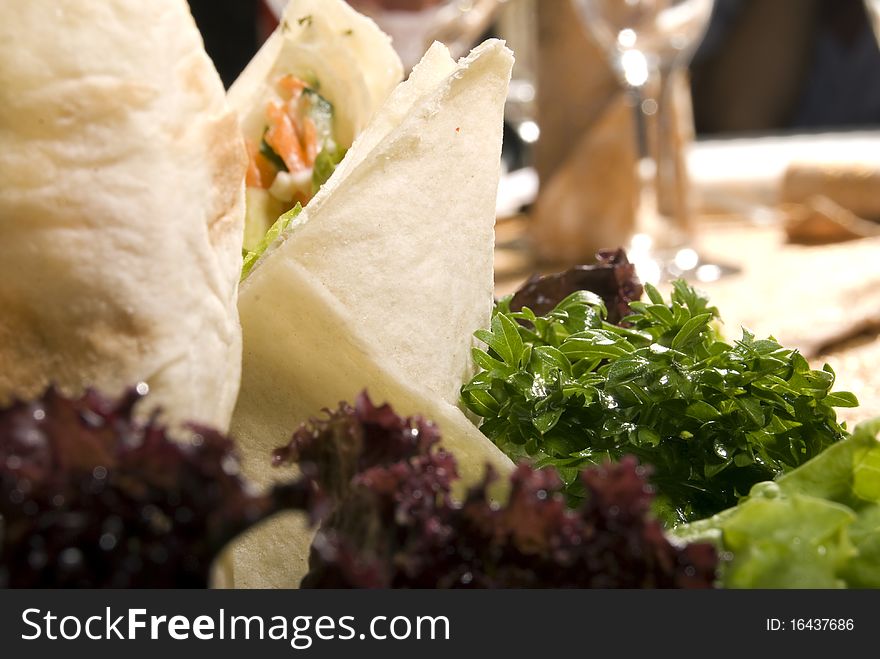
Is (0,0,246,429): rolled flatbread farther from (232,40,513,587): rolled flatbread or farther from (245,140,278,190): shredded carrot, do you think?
(245,140,278,190): shredded carrot

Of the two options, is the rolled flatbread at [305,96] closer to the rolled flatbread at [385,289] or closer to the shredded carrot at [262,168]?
the shredded carrot at [262,168]

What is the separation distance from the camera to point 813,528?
64cm

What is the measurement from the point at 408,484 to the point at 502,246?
249cm

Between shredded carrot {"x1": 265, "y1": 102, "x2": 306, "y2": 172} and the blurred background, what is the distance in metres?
0.86

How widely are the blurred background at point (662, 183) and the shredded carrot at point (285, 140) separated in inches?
33.8

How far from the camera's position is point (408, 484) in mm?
637

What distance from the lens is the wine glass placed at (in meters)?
2.69

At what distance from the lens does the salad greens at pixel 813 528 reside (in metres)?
0.63

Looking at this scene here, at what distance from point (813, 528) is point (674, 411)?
226mm
